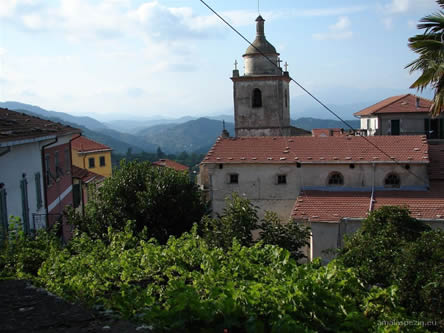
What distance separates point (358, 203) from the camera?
21.7m

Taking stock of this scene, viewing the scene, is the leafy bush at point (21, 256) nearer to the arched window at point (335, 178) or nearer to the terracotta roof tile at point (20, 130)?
the terracotta roof tile at point (20, 130)

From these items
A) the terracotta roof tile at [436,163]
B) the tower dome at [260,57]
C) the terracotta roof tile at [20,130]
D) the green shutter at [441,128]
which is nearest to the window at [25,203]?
the terracotta roof tile at [20,130]

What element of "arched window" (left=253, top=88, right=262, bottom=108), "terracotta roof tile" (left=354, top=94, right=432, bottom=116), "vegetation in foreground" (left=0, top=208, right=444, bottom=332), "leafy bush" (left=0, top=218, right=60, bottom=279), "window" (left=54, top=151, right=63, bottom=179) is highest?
"arched window" (left=253, top=88, right=262, bottom=108)

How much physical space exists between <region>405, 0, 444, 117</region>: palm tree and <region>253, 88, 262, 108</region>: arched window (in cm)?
2234

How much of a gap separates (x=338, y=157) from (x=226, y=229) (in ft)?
41.6

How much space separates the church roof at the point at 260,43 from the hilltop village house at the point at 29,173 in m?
18.2

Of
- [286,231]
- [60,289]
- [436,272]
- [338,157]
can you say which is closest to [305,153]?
[338,157]

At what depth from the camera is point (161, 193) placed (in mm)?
17438

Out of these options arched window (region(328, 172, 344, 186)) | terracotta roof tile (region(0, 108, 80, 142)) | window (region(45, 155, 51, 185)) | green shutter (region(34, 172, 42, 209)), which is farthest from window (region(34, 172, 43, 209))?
arched window (region(328, 172, 344, 186))

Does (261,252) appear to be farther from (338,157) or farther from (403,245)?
(338,157)

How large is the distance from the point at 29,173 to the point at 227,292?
39.4ft

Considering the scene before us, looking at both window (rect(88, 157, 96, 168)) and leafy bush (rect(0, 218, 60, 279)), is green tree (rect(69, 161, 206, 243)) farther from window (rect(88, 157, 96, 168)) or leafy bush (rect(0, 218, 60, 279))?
window (rect(88, 157, 96, 168))

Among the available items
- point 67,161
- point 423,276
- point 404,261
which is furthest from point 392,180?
point 423,276

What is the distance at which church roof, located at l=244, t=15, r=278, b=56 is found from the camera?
34875 mm
